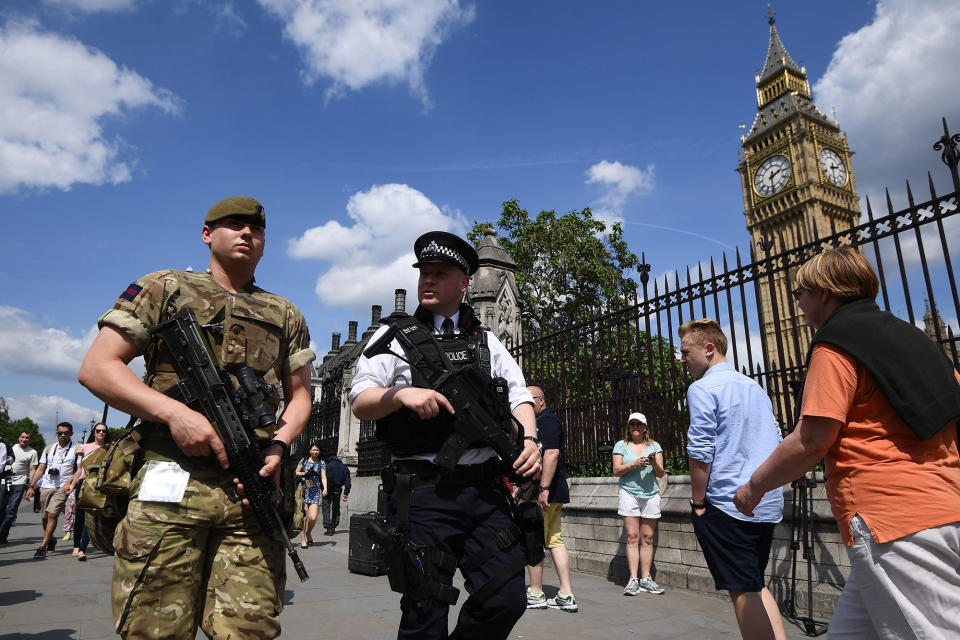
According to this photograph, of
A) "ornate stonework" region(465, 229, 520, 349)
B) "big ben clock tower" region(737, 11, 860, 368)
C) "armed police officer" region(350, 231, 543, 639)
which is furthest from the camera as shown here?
"big ben clock tower" region(737, 11, 860, 368)

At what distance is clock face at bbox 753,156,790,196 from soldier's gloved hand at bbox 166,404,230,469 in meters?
68.5

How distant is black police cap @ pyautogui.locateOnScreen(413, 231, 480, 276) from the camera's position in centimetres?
274

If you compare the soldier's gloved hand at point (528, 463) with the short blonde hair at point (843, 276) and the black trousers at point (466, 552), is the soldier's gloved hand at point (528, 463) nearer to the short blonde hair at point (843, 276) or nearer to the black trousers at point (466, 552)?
the black trousers at point (466, 552)

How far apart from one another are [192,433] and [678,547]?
5847 millimetres

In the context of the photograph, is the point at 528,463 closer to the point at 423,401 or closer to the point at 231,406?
the point at 423,401

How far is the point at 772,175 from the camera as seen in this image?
62281 mm

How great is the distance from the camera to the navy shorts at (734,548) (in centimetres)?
307

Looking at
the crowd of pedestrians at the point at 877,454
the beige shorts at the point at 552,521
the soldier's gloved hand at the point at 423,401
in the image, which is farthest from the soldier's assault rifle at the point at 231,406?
the beige shorts at the point at 552,521

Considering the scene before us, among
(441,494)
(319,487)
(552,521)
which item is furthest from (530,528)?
(319,487)

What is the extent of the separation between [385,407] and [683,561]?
5.27m

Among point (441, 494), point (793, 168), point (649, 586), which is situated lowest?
point (649, 586)

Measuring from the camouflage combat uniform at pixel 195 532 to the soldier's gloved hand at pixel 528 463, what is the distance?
3.27 ft

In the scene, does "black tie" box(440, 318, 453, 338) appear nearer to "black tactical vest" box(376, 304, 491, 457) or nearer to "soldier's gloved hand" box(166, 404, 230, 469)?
"black tactical vest" box(376, 304, 491, 457)

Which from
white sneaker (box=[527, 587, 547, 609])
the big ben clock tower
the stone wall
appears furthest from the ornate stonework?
the big ben clock tower
